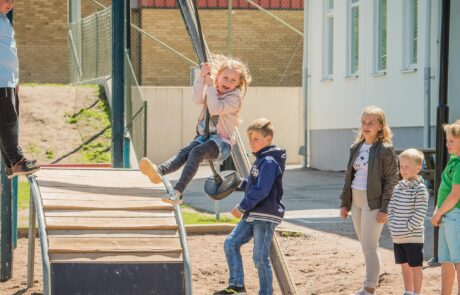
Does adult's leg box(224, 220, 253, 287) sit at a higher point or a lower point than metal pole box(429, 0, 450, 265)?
lower

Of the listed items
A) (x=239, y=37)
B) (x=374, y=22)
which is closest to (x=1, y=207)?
(x=374, y=22)

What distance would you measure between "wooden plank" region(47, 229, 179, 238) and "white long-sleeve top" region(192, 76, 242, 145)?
913mm

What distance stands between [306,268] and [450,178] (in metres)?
2.86

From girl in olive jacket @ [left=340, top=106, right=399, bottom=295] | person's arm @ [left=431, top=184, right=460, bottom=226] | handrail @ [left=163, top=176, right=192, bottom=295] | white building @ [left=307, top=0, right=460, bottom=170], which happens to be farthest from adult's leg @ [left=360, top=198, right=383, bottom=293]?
white building @ [left=307, top=0, right=460, bottom=170]

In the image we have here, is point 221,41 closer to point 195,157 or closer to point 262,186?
point 195,157

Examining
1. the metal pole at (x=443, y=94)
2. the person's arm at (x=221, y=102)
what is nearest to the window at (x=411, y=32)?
the metal pole at (x=443, y=94)

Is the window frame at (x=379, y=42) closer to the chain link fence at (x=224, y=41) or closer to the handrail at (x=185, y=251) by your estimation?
the chain link fence at (x=224, y=41)

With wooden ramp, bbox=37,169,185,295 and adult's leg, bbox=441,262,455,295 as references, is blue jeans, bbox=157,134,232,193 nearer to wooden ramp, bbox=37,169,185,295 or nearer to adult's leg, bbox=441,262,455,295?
wooden ramp, bbox=37,169,185,295

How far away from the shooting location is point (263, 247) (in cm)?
929

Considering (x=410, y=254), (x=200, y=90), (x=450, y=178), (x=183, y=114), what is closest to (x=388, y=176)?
(x=450, y=178)

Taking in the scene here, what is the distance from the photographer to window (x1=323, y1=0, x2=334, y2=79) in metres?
27.5

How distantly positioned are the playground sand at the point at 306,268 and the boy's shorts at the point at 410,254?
672mm

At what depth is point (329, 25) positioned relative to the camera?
90.7 ft

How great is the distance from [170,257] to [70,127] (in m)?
15.2
